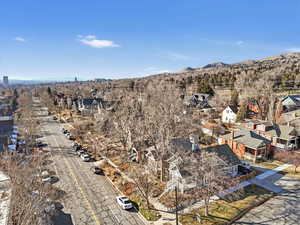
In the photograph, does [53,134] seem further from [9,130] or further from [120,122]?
[120,122]

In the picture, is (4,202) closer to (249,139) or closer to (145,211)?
(145,211)

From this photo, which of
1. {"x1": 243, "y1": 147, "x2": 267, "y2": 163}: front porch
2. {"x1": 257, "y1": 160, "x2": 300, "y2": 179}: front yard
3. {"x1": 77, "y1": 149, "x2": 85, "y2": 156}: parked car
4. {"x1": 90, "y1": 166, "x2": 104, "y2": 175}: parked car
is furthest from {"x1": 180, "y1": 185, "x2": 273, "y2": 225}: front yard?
{"x1": 77, "y1": 149, "x2": 85, "y2": 156}: parked car

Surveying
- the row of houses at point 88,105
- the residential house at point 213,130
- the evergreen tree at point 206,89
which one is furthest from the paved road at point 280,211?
the evergreen tree at point 206,89

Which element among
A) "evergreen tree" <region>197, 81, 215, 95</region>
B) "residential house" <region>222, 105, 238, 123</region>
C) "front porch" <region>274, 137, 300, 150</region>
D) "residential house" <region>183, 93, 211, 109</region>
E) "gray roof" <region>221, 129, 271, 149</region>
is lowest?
"front porch" <region>274, 137, 300, 150</region>

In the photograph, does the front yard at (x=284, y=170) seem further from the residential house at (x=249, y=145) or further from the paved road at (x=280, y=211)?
the paved road at (x=280, y=211)

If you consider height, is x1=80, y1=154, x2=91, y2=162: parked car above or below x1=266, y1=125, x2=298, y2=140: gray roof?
below

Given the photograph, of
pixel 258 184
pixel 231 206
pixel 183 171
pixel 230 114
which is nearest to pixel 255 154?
pixel 258 184

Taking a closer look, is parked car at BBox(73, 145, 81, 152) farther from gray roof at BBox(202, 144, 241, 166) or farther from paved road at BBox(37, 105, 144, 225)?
gray roof at BBox(202, 144, 241, 166)

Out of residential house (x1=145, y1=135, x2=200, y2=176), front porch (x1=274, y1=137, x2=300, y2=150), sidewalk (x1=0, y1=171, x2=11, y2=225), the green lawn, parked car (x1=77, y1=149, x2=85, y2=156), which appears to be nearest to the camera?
sidewalk (x1=0, y1=171, x2=11, y2=225)
